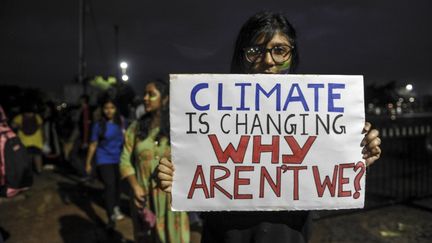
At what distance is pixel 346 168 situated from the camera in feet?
6.16

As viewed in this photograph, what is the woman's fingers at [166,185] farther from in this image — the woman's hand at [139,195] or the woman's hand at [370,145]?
the woman's hand at [139,195]

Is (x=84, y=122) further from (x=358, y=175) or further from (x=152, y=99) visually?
(x=358, y=175)

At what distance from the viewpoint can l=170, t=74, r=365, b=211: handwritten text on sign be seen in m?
1.86

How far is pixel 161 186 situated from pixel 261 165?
49 cm

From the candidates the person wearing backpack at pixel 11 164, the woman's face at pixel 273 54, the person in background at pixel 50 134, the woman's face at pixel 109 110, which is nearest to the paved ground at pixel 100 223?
the woman's face at pixel 109 110

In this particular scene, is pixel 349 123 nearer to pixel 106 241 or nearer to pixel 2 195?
pixel 2 195

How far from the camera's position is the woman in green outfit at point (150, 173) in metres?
3.09

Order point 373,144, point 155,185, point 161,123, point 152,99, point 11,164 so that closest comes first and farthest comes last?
point 373,144
point 155,185
point 161,123
point 152,99
point 11,164

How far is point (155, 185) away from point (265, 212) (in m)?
1.42

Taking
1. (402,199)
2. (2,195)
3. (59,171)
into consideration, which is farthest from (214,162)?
(59,171)

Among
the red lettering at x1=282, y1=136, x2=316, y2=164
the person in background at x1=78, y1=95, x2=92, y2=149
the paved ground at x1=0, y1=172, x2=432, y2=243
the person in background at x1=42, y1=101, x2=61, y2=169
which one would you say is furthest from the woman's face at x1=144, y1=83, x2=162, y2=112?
the person in background at x1=42, y1=101, x2=61, y2=169

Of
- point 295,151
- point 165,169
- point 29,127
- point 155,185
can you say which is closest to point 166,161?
point 165,169

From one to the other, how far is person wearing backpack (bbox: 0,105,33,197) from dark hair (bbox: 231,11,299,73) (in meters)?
2.59

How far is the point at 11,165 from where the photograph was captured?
356 centimetres
